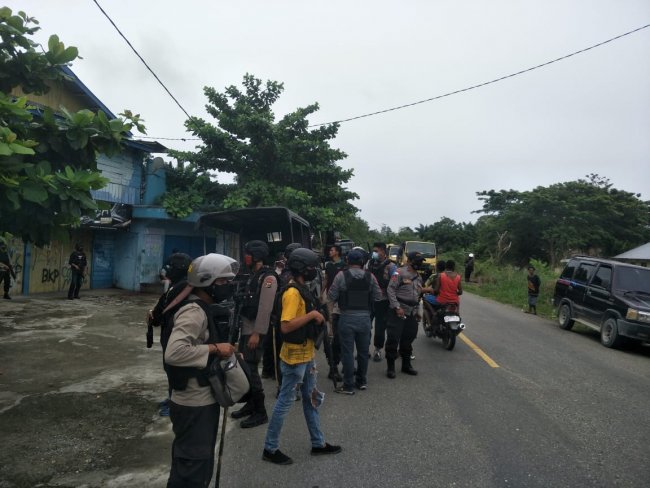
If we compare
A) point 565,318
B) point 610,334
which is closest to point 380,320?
point 610,334

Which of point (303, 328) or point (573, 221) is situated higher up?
point (573, 221)

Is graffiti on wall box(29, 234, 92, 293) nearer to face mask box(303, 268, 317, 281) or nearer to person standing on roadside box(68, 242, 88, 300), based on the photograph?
person standing on roadside box(68, 242, 88, 300)

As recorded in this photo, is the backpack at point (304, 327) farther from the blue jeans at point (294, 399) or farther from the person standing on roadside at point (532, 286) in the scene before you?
the person standing on roadside at point (532, 286)

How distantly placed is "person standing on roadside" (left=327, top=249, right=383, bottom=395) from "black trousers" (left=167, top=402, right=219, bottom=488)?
311 cm

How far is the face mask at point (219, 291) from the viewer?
9.12 ft

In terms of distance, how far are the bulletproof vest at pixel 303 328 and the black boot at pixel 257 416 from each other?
4.15 ft

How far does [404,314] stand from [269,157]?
11342 mm

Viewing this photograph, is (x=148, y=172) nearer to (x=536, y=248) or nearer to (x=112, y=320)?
(x=112, y=320)

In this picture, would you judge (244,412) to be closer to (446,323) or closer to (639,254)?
(446,323)

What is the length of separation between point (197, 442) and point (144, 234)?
14.7 m

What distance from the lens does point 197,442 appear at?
2648mm

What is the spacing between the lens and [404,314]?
6.48 m

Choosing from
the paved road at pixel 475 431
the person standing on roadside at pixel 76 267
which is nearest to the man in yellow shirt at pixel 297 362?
the paved road at pixel 475 431

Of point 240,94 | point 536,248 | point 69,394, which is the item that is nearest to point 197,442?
point 69,394
